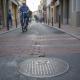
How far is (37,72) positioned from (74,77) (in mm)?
724

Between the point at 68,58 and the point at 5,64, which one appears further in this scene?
the point at 68,58

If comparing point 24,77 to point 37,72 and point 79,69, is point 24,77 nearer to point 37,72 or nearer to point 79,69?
point 37,72

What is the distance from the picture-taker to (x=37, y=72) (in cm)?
450

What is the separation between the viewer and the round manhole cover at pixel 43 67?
4398 mm

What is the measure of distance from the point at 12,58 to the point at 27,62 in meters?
0.68

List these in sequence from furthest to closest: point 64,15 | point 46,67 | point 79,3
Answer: point 64,15 < point 79,3 < point 46,67

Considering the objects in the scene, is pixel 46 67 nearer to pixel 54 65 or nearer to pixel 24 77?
pixel 54 65

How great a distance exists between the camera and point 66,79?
13.3 feet

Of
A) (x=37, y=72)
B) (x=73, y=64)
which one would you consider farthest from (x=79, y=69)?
(x=37, y=72)

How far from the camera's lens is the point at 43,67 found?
191 inches

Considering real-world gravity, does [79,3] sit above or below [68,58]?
above

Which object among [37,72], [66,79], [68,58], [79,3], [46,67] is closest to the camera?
[66,79]

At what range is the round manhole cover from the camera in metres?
4.40

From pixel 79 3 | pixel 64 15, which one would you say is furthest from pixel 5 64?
pixel 64 15
